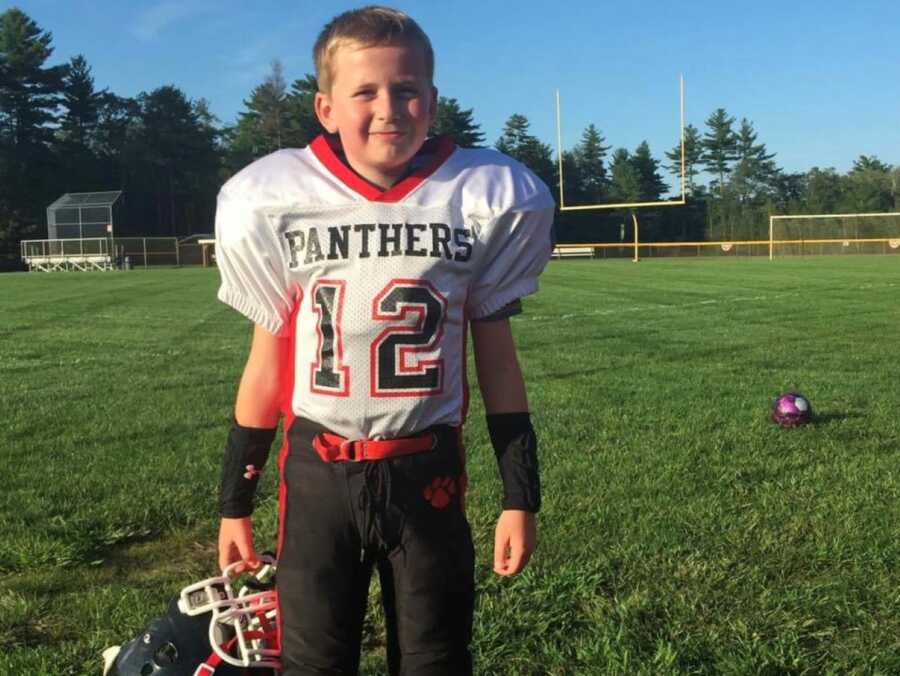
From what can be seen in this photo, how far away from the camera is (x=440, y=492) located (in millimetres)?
1935

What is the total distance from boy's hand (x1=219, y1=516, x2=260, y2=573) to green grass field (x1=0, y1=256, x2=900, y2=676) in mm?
841

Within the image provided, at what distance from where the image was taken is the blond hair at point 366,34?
189cm

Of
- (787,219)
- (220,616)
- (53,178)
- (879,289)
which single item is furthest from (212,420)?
(53,178)

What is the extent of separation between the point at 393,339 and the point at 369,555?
483 millimetres

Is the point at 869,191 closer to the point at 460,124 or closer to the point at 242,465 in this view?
the point at 460,124

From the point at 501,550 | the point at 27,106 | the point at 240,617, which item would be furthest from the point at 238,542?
the point at 27,106

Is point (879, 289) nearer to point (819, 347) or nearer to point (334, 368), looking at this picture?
point (819, 347)

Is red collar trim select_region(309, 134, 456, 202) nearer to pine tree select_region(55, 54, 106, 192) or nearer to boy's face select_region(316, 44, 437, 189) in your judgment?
boy's face select_region(316, 44, 437, 189)

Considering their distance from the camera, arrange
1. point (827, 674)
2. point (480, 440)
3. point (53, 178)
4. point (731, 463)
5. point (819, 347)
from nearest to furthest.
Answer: point (827, 674) → point (731, 463) → point (480, 440) → point (819, 347) → point (53, 178)

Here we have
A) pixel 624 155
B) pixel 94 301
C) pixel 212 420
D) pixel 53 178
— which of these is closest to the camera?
pixel 212 420

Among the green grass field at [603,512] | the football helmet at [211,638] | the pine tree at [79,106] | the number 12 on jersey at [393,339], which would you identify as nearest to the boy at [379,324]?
the number 12 on jersey at [393,339]

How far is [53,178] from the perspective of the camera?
63031mm

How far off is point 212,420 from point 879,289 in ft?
55.6

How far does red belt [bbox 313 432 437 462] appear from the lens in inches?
73.9
